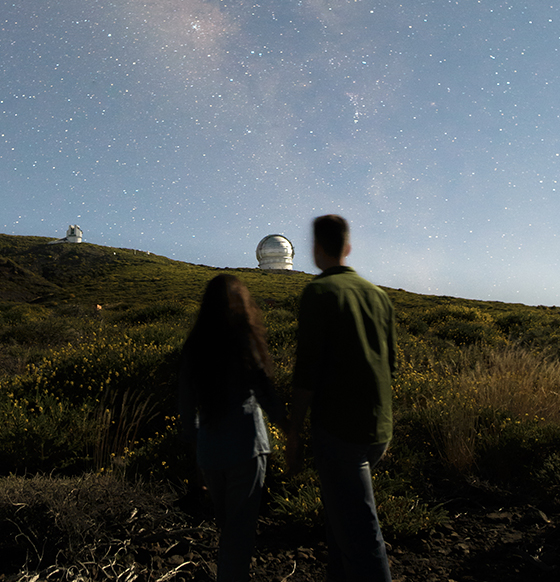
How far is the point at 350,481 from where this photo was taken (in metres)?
1.83

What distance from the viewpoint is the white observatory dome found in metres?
60.2

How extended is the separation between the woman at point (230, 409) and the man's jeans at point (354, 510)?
0.96ft

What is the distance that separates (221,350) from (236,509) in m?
0.75

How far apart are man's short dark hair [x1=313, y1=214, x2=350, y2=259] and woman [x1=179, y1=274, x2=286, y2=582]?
48cm

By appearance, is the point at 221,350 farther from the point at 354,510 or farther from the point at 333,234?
the point at 354,510

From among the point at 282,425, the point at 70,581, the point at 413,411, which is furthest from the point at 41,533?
the point at 413,411

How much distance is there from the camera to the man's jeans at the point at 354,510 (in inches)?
71.8

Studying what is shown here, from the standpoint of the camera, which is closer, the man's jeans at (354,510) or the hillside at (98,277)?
the man's jeans at (354,510)

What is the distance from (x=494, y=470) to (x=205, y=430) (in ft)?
10.7

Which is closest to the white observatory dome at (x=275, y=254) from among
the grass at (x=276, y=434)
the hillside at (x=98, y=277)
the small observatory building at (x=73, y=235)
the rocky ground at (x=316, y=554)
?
the hillside at (x=98, y=277)

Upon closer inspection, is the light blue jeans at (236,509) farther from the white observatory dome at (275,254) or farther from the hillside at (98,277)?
the white observatory dome at (275,254)

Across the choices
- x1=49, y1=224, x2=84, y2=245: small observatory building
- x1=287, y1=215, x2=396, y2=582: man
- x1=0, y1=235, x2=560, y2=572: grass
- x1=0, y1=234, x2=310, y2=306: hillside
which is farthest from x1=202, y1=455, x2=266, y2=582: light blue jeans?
x1=49, y1=224, x2=84, y2=245: small observatory building

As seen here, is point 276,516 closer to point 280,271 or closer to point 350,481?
point 350,481

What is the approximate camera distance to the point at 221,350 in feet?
6.63
